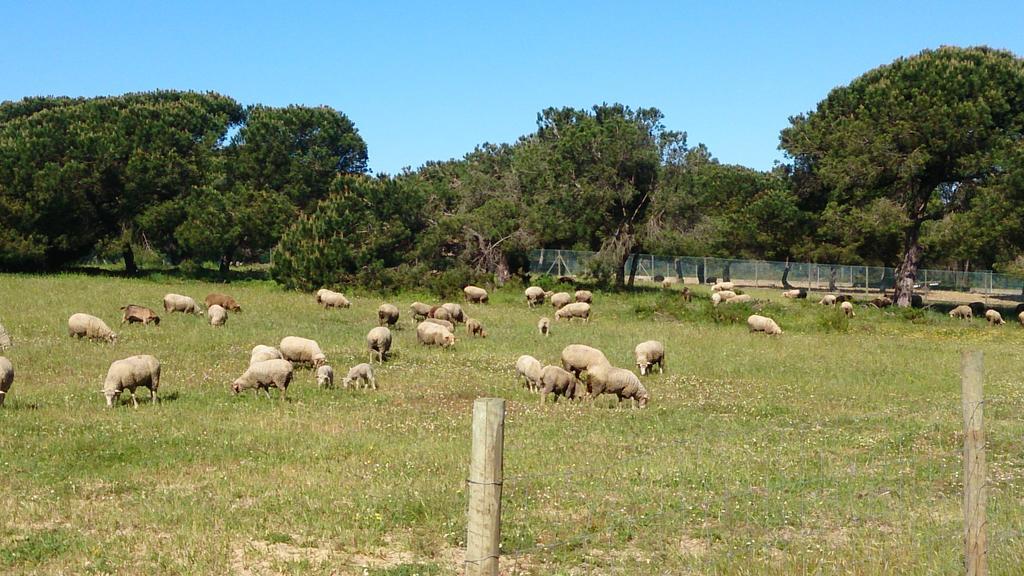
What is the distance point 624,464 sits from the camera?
465 inches

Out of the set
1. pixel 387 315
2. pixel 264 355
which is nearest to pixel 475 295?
pixel 387 315

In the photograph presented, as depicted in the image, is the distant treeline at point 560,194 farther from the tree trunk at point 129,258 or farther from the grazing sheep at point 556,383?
the grazing sheep at point 556,383

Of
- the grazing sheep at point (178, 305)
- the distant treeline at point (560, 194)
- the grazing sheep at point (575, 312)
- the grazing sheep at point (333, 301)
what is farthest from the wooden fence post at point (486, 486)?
the distant treeline at point (560, 194)

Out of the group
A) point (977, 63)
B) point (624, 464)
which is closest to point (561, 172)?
point (977, 63)

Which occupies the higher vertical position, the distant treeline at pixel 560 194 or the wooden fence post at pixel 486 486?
the distant treeline at pixel 560 194

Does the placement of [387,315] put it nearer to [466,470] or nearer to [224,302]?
[224,302]

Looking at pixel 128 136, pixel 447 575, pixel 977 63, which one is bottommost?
pixel 447 575

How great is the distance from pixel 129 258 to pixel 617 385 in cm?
4464

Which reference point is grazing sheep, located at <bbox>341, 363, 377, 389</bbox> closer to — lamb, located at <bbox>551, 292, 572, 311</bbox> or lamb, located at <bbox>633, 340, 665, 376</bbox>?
lamb, located at <bbox>633, 340, 665, 376</bbox>

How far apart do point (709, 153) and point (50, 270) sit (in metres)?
69.5

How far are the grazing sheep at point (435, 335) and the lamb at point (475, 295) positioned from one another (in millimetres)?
18256

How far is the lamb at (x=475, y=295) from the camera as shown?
145 feet

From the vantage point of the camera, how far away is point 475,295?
4441 centimetres

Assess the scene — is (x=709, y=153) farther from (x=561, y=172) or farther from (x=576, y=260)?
(x=561, y=172)
